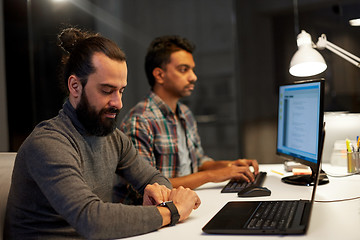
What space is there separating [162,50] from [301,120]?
39.0 inches

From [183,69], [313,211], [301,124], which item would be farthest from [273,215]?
[183,69]

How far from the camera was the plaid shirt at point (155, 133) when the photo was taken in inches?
75.4

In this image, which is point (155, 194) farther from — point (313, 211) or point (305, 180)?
point (305, 180)

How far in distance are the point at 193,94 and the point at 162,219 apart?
8.80 feet

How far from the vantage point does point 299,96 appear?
1.67 m

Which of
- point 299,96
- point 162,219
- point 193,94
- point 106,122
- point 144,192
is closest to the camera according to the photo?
point 162,219

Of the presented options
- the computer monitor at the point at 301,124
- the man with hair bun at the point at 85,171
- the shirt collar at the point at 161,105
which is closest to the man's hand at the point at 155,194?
the man with hair bun at the point at 85,171

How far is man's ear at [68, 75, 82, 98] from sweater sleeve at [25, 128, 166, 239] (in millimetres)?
217

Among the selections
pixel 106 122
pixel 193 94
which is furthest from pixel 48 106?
pixel 106 122

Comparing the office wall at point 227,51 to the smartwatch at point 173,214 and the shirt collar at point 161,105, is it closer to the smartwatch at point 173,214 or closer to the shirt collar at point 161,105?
the shirt collar at point 161,105

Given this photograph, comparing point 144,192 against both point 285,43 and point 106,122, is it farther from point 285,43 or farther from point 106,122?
point 285,43

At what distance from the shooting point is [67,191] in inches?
41.5

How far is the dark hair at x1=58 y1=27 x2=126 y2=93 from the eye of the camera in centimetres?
132

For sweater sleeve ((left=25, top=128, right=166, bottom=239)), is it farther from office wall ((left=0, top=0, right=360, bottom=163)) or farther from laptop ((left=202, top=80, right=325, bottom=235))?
office wall ((left=0, top=0, right=360, bottom=163))
